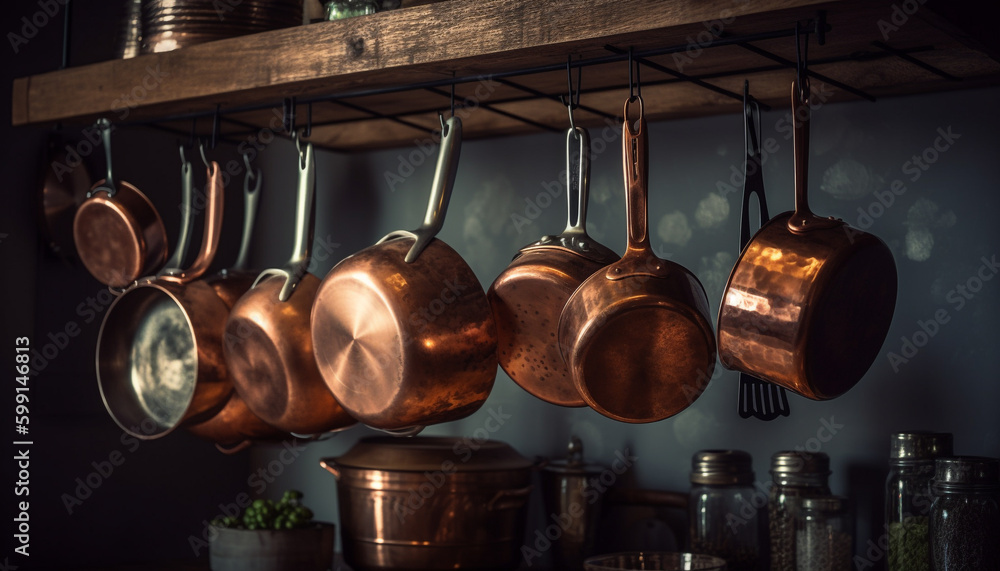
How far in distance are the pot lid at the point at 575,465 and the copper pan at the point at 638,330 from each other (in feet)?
1.15

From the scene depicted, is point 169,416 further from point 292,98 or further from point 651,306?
point 651,306

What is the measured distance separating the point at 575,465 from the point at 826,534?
350 millimetres

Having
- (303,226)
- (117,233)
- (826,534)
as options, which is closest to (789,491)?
(826,534)

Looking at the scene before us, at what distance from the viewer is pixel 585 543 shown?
4.59ft

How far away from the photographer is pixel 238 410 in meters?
1.46

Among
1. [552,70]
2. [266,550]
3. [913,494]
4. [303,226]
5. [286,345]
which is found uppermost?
[552,70]

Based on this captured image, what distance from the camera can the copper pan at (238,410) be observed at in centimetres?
143

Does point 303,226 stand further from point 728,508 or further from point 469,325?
point 728,508

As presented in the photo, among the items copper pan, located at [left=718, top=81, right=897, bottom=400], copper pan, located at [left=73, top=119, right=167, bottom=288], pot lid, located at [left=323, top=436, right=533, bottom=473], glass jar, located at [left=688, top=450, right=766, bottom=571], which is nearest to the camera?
copper pan, located at [left=718, top=81, right=897, bottom=400]

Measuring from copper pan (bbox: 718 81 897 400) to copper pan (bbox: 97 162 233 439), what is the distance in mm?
713

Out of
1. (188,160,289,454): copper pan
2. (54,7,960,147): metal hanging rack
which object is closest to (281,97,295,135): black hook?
(54,7,960,147): metal hanging rack

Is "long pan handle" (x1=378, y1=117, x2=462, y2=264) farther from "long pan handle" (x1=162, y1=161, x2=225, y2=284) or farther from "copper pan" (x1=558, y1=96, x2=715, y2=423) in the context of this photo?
"long pan handle" (x1=162, y1=161, x2=225, y2=284)

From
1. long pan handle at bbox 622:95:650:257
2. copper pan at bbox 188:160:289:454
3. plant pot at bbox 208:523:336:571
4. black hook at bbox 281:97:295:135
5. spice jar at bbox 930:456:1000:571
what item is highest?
black hook at bbox 281:97:295:135

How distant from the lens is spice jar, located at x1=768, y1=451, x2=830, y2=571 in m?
1.22
